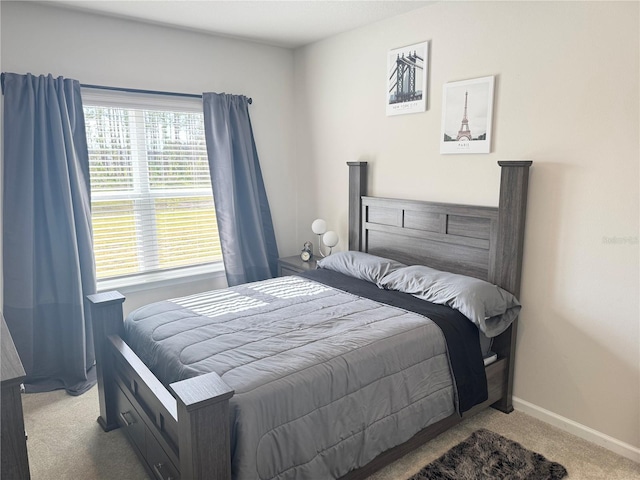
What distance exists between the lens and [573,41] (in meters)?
2.28

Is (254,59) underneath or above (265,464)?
above

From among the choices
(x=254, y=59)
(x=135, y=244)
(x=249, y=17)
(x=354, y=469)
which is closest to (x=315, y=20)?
(x=249, y=17)

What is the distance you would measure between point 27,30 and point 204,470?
2.92 metres

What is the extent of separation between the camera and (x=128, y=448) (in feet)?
7.61

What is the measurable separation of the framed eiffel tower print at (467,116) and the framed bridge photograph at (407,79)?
20 centimetres

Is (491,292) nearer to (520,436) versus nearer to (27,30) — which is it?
(520,436)

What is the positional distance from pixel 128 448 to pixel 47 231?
155cm

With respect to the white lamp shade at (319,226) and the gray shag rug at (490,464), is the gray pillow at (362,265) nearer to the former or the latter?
the white lamp shade at (319,226)

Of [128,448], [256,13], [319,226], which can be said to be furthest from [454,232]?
[128,448]

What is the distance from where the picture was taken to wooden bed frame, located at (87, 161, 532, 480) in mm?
1475

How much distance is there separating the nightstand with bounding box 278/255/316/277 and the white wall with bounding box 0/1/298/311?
34 centimetres

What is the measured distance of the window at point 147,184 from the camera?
3279 millimetres

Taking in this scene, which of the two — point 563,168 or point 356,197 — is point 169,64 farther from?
point 563,168

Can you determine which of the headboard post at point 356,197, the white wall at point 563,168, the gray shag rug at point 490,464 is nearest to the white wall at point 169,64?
the headboard post at point 356,197
